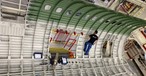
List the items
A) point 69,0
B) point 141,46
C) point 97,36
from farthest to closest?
point 141,46 → point 97,36 → point 69,0

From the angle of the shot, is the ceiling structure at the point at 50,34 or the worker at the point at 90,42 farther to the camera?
the worker at the point at 90,42

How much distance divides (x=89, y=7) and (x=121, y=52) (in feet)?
21.0

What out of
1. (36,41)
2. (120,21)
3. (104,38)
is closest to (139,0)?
(120,21)

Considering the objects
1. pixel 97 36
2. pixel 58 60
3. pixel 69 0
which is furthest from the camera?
pixel 97 36

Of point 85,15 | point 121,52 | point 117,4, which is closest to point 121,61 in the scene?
point 121,52

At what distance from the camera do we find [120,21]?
15.2m

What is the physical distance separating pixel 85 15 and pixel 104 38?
10.9 ft

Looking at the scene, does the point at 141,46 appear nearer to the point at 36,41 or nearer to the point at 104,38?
the point at 104,38

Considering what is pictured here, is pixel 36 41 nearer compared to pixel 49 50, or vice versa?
pixel 36 41

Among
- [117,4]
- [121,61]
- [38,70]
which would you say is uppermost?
[117,4]

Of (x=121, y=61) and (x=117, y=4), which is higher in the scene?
(x=117, y=4)

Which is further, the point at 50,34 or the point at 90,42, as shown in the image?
the point at 90,42

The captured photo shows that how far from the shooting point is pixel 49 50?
42.0 feet

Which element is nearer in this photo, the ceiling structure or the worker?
the ceiling structure
